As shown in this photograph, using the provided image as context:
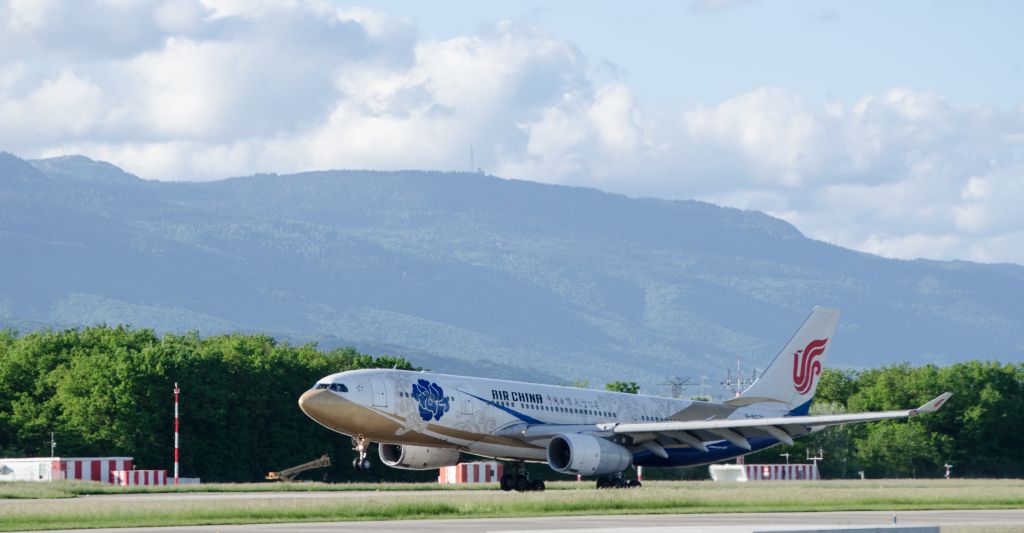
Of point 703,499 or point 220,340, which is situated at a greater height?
point 220,340

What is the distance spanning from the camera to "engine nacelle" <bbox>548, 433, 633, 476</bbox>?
6556cm

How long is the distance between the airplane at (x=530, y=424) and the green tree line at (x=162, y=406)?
103 feet

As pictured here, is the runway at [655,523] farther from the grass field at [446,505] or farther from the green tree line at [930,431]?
the green tree line at [930,431]

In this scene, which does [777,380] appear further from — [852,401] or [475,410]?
[852,401]

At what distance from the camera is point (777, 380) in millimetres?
78875

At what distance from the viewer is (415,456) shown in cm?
6656

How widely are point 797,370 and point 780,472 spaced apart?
19618 mm

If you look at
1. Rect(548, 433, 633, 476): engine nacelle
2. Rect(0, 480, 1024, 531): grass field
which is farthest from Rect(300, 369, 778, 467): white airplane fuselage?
Rect(0, 480, 1024, 531): grass field

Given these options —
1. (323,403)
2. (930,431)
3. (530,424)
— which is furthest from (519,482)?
(930,431)

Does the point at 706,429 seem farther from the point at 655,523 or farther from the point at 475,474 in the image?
the point at 655,523

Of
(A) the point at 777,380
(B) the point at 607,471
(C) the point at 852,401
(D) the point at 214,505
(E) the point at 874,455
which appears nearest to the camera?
(D) the point at 214,505

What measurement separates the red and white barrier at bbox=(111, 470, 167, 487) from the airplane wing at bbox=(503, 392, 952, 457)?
2059cm

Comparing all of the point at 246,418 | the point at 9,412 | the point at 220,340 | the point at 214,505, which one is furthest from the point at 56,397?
the point at 214,505

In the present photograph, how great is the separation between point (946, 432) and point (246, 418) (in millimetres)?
47439
